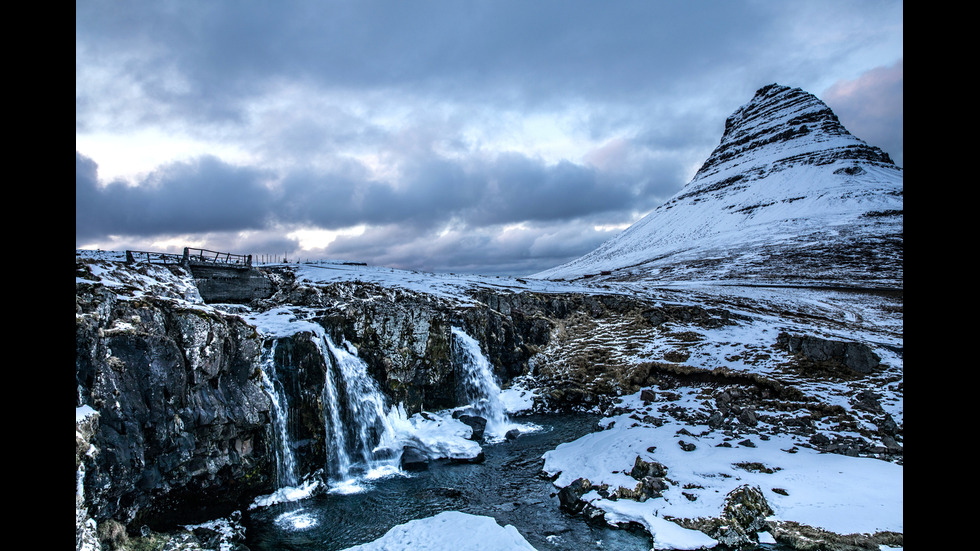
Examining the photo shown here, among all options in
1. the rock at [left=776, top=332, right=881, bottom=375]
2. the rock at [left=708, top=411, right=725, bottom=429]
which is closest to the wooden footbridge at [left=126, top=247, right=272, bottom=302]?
the rock at [left=708, top=411, right=725, bottom=429]

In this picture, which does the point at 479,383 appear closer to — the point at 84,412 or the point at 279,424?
the point at 279,424

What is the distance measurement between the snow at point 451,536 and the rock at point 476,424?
952 cm

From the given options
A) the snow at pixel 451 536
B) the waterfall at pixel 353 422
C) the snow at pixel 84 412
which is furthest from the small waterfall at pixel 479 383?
the snow at pixel 84 412

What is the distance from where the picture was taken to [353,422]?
2484 cm

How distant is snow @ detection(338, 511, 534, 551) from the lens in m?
16.2

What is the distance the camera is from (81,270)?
2155 centimetres

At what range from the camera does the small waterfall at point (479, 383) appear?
31384mm

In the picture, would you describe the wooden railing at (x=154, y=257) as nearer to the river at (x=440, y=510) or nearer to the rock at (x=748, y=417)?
the river at (x=440, y=510)

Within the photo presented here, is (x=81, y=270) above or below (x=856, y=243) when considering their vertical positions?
below

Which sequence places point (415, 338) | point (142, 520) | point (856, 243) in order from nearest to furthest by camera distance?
point (142, 520)
point (415, 338)
point (856, 243)

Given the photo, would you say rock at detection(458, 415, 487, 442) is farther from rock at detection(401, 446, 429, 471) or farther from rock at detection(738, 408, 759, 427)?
rock at detection(738, 408, 759, 427)
